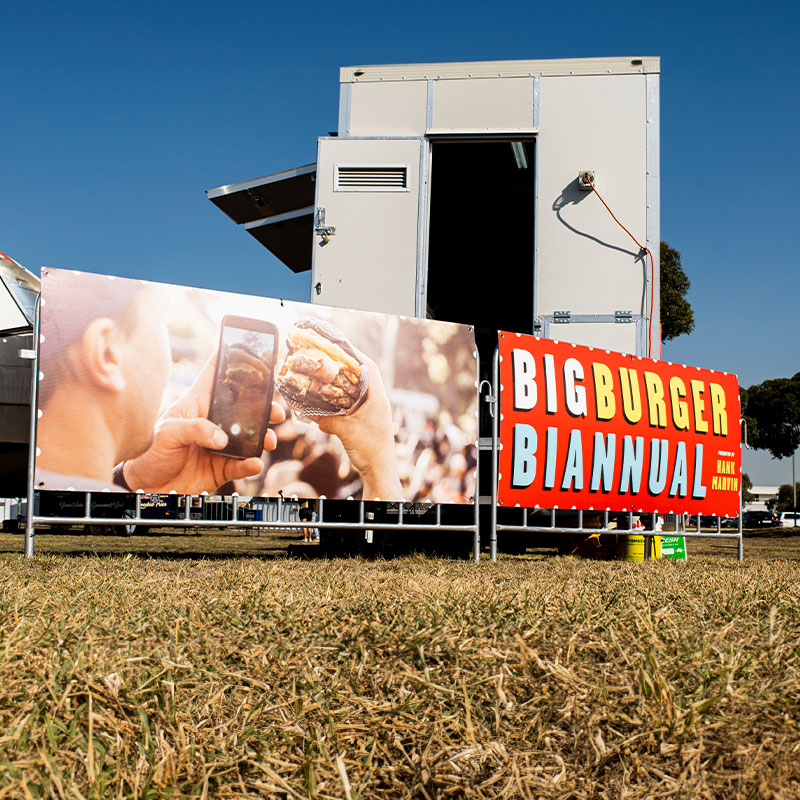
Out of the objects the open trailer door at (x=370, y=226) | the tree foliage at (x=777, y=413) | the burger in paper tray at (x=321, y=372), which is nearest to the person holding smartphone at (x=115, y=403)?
the burger in paper tray at (x=321, y=372)

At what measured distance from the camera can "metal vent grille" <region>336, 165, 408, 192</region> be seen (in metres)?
10.3

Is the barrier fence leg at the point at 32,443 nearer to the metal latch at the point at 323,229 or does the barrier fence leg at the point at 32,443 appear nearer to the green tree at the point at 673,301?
the metal latch at the point at 323,229

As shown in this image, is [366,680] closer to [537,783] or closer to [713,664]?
[537,783]

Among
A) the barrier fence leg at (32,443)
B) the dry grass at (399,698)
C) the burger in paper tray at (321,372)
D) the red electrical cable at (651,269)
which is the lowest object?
the dry grass at (399,698)

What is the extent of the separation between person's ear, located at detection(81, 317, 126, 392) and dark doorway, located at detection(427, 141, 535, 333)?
5.80 meters

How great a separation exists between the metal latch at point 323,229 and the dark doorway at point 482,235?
194 cm

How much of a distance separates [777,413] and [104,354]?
5592cm

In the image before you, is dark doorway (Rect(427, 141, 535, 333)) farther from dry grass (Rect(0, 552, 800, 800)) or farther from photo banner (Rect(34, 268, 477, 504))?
dry grass (Rect(0, 552, 800, 800))

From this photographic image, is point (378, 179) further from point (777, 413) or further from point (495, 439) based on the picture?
point (777, 413)

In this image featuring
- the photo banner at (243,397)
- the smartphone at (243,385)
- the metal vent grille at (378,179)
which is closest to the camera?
the photo banner at (243,397)

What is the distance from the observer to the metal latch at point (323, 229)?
10.3 metres

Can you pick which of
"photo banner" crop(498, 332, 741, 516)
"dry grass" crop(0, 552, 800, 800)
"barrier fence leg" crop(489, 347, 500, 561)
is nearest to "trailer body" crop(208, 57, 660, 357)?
"photo banner" crop(498, 332, 741, 516)

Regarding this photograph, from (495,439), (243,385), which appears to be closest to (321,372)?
(243,385)

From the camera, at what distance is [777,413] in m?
54.9
